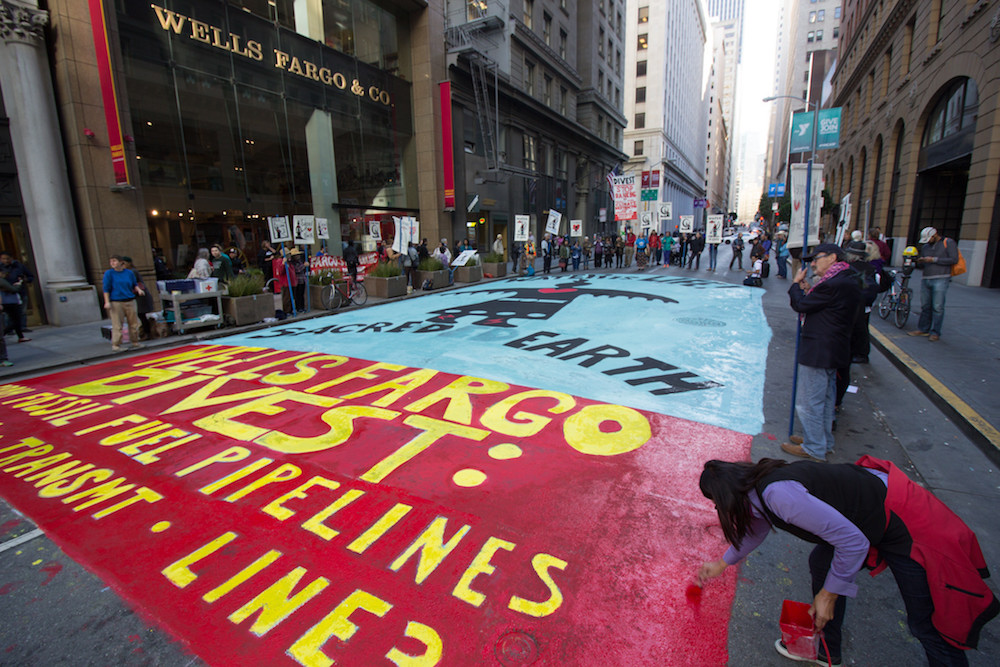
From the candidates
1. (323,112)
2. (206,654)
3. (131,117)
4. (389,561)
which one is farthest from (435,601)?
(323,112)

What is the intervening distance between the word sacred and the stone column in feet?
11.1

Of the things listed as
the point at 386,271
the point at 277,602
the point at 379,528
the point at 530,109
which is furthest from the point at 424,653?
the point at 530,109

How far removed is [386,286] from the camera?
15.9 meters

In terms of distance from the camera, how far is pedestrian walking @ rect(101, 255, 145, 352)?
9.12 m

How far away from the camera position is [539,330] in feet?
32.0

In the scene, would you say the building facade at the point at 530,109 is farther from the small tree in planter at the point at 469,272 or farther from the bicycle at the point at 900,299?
the bicycle at the point at 900,299

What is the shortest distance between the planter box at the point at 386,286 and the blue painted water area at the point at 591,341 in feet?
3.05

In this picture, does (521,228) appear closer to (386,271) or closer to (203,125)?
(386,271)

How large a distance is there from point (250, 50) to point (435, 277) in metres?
9.99

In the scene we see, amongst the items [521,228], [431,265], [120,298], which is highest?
[521,228]

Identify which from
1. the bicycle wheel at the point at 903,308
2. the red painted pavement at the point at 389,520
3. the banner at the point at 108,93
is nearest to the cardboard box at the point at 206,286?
the banner at the point at 108,93

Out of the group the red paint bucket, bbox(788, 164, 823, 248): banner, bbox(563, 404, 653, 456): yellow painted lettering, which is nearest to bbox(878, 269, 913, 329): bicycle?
bbox(788, 164, 823, 248): banner

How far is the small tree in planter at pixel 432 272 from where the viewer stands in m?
17.8

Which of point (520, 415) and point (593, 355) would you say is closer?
point (520, 415)
